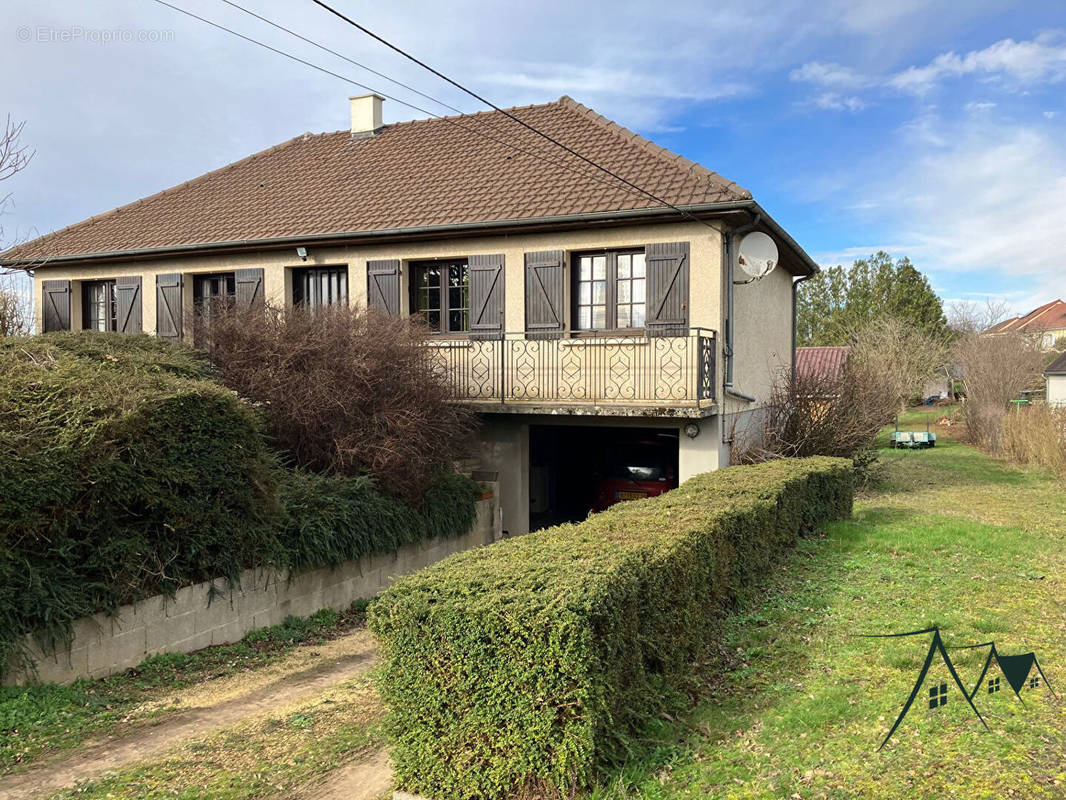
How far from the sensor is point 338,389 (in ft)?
30.7

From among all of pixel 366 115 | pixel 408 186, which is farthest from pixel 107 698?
pixel 366 115

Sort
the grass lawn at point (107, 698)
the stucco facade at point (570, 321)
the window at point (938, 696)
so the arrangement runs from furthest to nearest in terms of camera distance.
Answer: the stucco facade at point (570, 321) < the grass lawn at point (107, 698) < the window at point (938, 696)

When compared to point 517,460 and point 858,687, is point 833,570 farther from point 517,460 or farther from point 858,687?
point 517,460

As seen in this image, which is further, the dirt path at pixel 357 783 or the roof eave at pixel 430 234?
the roof eave at pixel 430 234

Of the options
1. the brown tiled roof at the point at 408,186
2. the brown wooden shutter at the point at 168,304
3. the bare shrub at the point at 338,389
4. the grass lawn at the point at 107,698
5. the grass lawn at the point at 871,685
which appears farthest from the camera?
the brown wooden shutter at the point at 168,304

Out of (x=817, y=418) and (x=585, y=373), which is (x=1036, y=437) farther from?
(x=585, y=373)

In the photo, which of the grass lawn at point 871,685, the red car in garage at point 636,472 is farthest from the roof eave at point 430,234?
the grass lawn at point 871,685

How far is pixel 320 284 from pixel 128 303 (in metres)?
Answer: 4.50

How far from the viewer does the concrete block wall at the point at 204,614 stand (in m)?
5.88

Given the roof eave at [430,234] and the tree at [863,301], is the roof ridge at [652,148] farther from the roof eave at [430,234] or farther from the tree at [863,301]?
the tree at [863,301]

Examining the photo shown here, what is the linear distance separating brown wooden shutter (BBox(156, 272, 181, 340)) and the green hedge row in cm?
746

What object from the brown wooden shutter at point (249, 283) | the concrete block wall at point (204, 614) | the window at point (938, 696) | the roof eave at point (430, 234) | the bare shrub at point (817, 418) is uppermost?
the roof eave at point (430, 234)

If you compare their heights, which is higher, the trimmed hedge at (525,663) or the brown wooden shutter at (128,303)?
the brown wooden shutter at (128,303)

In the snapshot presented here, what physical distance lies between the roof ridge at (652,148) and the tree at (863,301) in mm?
34289
